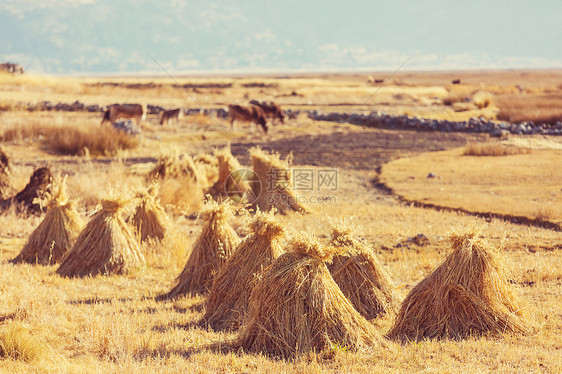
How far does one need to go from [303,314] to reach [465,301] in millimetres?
1881

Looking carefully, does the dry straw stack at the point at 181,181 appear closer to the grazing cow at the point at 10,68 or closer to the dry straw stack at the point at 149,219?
the dry straw stack at the point at 149,219

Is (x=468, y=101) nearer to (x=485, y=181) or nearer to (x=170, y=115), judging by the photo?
(x=170, y=115)

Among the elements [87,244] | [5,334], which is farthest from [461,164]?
[5,334]

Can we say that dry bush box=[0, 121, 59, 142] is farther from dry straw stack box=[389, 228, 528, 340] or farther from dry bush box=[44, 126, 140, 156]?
dry straw stack box=[389, 228, 528, 340]

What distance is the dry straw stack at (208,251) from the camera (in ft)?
27.0

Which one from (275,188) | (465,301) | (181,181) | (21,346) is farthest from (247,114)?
(21,346)

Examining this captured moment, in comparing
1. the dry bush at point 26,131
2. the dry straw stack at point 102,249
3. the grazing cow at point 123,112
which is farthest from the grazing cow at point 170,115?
the dry straw stack at point 102,249

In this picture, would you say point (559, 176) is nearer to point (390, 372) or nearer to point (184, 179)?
point (184, 179)

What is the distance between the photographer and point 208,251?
8359 millimetres

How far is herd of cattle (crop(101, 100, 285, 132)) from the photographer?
27953 mm

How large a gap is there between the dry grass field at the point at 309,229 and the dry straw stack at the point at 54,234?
42 centimetres

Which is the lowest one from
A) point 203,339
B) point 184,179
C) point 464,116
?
point 203,339

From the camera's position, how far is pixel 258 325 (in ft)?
19.8

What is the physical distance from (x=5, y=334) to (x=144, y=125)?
26.3m
